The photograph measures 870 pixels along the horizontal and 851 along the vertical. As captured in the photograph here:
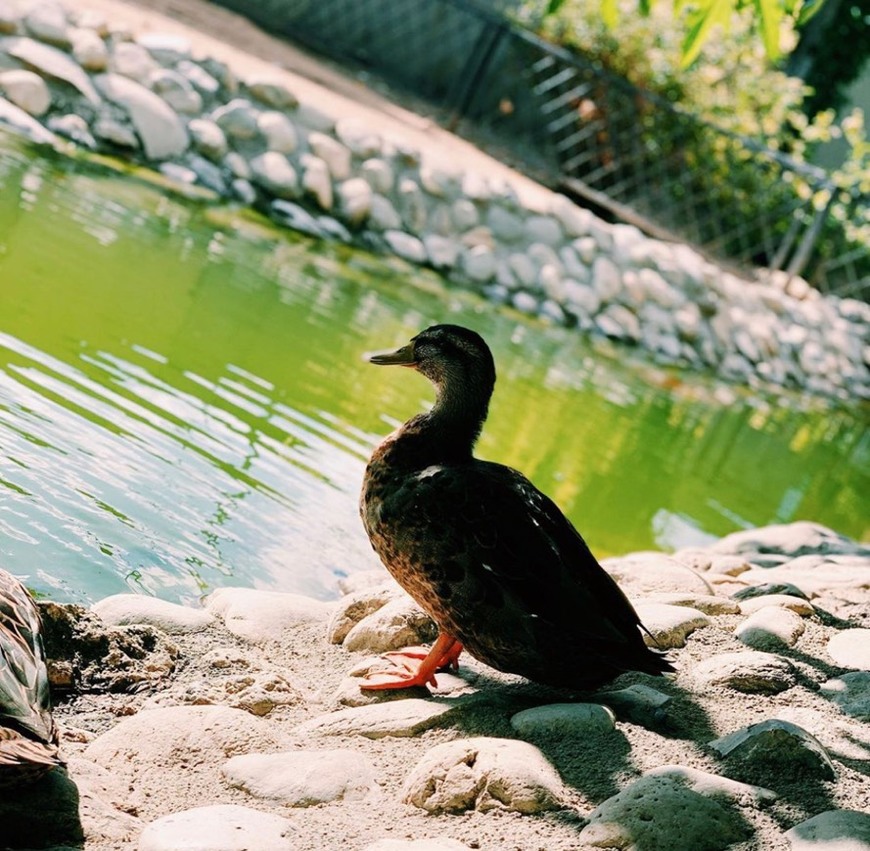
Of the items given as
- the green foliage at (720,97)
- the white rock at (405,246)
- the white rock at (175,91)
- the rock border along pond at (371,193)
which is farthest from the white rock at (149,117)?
the green foliage at (720,97)

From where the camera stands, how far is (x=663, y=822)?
2.65 m

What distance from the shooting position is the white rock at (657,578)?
4.67 m

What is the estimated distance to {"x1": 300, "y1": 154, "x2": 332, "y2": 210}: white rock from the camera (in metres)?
11.2

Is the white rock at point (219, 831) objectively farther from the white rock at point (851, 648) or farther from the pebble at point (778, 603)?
the pebble at point (778, 603)

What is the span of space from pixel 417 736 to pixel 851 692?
1282 millimetres

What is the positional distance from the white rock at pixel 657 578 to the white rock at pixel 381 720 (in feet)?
4.76

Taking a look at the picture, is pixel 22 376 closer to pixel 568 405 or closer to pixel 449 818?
pixel 449 818

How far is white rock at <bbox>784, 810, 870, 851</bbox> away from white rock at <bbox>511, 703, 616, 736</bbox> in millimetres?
583

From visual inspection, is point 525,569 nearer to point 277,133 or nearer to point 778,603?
point 778,603

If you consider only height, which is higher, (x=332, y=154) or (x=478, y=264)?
(x=332, y=154)

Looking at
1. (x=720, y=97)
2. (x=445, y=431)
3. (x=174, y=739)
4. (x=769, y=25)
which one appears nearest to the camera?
(x=174, y=739)

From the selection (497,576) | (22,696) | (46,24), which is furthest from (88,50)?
(22,696)

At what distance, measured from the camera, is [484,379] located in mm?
3736

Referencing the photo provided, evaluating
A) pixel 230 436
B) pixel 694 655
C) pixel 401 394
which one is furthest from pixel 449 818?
pixel 401 394
